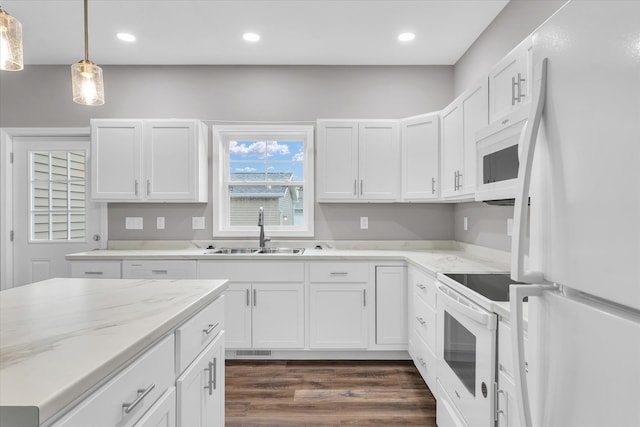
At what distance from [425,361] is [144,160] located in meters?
3.00

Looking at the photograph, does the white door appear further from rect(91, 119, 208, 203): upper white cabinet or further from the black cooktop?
the black cooktop

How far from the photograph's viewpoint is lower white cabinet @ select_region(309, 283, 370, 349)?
291 centimetres

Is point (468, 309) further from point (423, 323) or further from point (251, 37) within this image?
point (251, 37)

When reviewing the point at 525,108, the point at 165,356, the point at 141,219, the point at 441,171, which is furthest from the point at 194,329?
the point at 141,219

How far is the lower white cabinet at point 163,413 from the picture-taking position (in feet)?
2.96


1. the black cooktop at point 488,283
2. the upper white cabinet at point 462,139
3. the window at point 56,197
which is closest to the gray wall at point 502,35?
the upper white cabinet at point 462,139

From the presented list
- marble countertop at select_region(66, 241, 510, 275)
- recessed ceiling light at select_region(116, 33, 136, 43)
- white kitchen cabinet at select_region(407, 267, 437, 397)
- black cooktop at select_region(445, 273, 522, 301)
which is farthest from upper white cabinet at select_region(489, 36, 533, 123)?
recessed ceiling light at select_region(116, 33, 136, 43)

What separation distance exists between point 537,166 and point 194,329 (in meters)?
1.18

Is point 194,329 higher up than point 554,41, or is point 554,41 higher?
point 554,41

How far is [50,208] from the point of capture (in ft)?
11.7

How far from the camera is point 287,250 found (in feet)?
11.3

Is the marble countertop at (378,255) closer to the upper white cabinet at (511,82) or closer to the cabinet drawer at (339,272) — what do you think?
the cabinet drawer at (339,272)

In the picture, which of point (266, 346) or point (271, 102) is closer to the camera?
point (266, 346)

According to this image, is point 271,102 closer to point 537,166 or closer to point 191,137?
point 191,137
